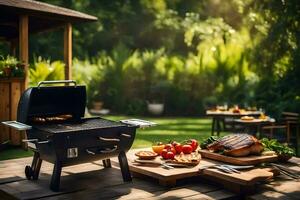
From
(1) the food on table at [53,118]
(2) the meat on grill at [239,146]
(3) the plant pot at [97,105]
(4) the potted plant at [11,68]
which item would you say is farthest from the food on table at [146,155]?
(3) the plant pot at [97,105]

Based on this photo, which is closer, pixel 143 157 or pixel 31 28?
pixel 143 157

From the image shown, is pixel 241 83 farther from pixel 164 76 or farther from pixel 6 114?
pixel 6 114

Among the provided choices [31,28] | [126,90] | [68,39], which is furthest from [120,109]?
[68,39]

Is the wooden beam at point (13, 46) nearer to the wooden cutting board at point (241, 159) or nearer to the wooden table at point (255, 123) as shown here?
the wooden table at point (255, 123)

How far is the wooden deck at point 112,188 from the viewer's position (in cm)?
537

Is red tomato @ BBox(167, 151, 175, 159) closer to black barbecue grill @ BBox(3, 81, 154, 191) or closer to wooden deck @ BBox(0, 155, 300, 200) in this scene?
wooden deck @ BBox(0, 155, 300, 200)

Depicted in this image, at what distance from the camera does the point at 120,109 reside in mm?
17516

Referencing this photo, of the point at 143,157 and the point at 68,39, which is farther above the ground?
the point at 68,39

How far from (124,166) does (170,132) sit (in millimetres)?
6253

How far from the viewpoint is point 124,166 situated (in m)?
6.02

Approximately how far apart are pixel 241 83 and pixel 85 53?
11302 mm

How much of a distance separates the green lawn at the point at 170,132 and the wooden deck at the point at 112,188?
263cm

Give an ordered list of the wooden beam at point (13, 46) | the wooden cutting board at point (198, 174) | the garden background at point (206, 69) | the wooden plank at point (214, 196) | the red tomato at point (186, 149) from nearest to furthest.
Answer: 1. the wooden plank at point (214, 196)
2. the wooden cutting board at point (198, 174)
3. the red tomato at point (186, 149)
4. the wooden beam at point (13, 46)
5. the garden background at point (206, 69)

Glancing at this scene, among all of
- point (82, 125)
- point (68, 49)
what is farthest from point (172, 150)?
point (68, 49)
